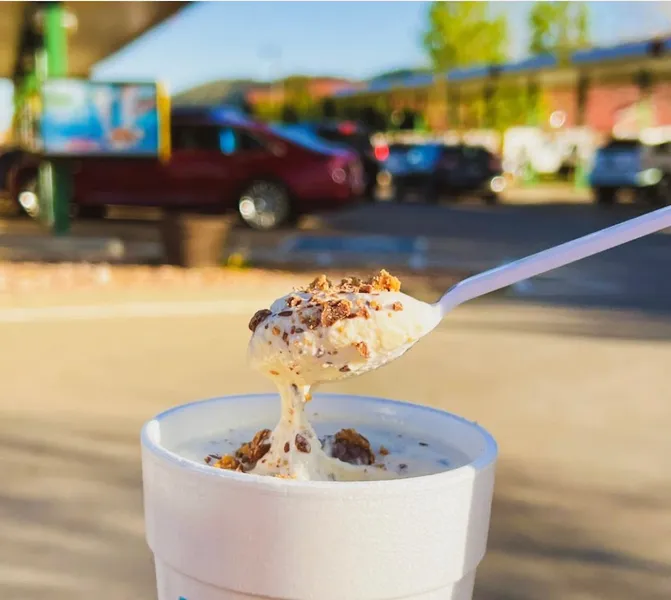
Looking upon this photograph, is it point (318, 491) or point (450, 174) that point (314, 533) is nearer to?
point (318, 491)

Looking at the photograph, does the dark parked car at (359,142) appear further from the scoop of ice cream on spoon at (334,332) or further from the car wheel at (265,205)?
the scoop of ice cream on spoon at (334,332)

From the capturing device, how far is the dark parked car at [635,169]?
21625mm

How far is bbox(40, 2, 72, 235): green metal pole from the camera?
1210cm

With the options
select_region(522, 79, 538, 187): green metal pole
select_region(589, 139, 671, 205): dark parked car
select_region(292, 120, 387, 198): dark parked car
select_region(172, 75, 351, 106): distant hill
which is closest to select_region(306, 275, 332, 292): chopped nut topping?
select_region(292, 120, 387, 198): dark parked car

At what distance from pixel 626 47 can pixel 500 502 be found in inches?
1156

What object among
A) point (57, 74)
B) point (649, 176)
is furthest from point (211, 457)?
point (649, 176)

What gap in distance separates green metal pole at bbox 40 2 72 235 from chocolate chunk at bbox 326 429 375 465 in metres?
11.4

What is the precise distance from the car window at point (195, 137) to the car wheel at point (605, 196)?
12.3 m

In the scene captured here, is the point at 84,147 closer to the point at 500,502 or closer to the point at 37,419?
the point at 37,419

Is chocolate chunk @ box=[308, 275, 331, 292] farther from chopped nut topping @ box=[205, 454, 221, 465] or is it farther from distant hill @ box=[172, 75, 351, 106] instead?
distant hill @ box=[172, 75, 351, 106]

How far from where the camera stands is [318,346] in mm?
1455

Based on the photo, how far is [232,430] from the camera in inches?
71.0

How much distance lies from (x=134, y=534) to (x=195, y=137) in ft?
37.4

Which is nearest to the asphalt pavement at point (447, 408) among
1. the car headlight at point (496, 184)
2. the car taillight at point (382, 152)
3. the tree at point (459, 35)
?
the car headlight at point (496, 184)
